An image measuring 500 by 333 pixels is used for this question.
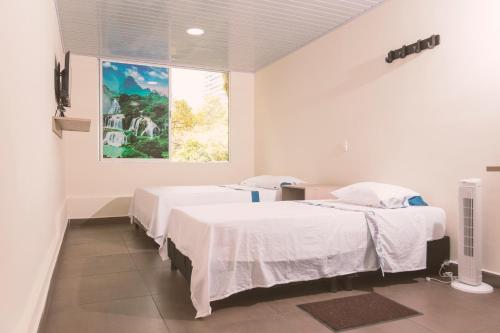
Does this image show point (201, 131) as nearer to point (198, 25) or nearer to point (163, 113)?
point (163, 113)

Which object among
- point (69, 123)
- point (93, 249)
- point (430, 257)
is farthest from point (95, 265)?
point (430, 257)

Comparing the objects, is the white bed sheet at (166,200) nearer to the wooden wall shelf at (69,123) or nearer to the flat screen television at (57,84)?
the wooden wall shelf at (69,123)

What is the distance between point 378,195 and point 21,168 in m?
2.48

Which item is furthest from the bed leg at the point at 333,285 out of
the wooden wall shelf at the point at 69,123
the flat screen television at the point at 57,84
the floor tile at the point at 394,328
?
the flat screen television at the point at 57,84

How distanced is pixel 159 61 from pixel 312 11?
274cm

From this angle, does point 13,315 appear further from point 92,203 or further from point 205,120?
point 205,120

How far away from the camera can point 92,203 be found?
5.66 metres

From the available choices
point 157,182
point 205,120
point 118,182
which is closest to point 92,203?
point 118,182

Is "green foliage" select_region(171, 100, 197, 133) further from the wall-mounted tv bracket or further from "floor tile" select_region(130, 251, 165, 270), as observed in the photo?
the wall-mounted tv bracket

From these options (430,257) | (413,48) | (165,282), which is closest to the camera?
(165,282)

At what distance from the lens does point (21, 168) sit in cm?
165

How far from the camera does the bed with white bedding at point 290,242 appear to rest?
93.5 inches

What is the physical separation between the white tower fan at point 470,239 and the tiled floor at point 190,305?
0.12 m

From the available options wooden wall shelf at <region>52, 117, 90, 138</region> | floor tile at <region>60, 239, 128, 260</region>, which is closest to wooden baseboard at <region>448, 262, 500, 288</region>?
floor tile at <region>60, 239, 128, 260</region>
